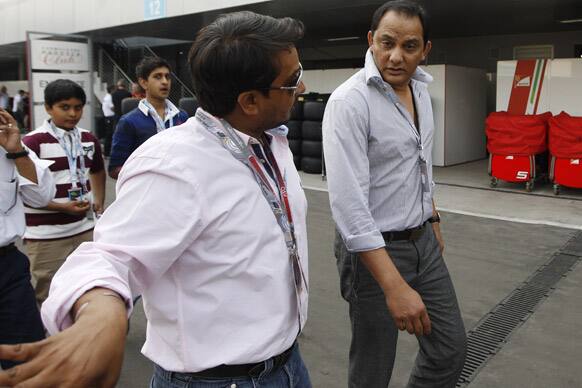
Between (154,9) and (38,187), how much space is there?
1130cm

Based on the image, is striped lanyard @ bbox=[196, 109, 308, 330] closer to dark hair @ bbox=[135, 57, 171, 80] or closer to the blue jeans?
the blue jeans

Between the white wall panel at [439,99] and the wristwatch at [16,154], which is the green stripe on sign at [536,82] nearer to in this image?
the white wall panel at [439,99]

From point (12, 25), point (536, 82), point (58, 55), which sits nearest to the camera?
point (536, 82)

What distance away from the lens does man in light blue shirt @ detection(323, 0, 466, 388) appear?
2262 millimetres

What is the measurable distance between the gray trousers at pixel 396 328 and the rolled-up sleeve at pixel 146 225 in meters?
1.25

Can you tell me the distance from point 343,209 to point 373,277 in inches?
13.1

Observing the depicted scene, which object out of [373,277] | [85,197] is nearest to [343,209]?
[373,277]

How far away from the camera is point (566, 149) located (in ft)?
27.7

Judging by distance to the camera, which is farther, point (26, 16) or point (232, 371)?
point (26, 16)

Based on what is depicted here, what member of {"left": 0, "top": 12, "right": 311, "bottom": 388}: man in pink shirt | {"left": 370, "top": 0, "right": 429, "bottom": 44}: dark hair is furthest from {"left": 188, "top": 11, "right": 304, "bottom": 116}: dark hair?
{"left": 370, "top": 0, "right": 429, "bottom": 44}: dark hair

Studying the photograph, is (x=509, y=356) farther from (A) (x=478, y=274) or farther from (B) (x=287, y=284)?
(B) (x=287, y=284)

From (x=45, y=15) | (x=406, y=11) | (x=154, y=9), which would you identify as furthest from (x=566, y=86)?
(x=45, y=15)

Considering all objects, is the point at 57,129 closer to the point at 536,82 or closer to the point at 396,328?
the point at 396,328

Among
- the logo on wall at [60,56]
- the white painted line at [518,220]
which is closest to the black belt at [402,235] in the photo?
the white painted line at [518,220]
